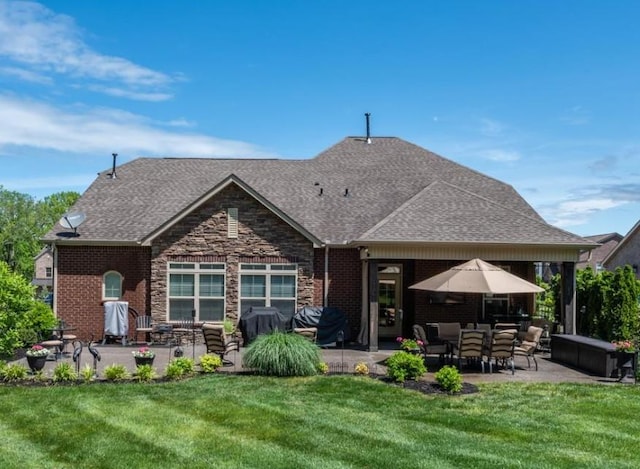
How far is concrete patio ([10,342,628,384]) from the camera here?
44.0ft

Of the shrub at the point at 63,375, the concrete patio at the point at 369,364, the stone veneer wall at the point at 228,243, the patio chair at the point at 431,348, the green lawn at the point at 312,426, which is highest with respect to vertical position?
the stone veneer wall at the point at 228,243

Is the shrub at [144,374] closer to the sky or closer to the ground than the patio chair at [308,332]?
closer to the ground

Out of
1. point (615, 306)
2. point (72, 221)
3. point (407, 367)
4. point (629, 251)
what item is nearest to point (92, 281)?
Result: point (72, 221)

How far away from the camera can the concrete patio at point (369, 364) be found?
13.4 m

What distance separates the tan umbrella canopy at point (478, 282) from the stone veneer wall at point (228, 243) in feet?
19.4

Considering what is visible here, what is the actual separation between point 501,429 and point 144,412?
5484mm

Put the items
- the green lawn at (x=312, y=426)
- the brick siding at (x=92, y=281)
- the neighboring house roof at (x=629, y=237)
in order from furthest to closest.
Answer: the neighboring house roof at (x=629, y=237)
the brick siding at (x=92, y=281)
the green lawn at (x=312, y=426)

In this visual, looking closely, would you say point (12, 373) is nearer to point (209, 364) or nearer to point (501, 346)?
point (209, 364)

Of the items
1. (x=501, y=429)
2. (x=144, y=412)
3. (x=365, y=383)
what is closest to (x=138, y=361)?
(x=144, y=412)

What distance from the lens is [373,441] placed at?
8.28m

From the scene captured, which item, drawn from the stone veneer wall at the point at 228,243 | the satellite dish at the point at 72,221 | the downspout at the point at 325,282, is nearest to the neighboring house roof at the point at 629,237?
the downspout at the point at 325,282

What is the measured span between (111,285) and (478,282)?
12116 millimetres

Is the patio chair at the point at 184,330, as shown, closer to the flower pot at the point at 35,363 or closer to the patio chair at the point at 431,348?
the flower pot at the point at 35,363

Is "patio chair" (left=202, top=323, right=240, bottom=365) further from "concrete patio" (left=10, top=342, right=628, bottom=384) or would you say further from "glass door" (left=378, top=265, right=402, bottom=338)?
"glass door" (left=378, top=265, right=402, bottom=338)
